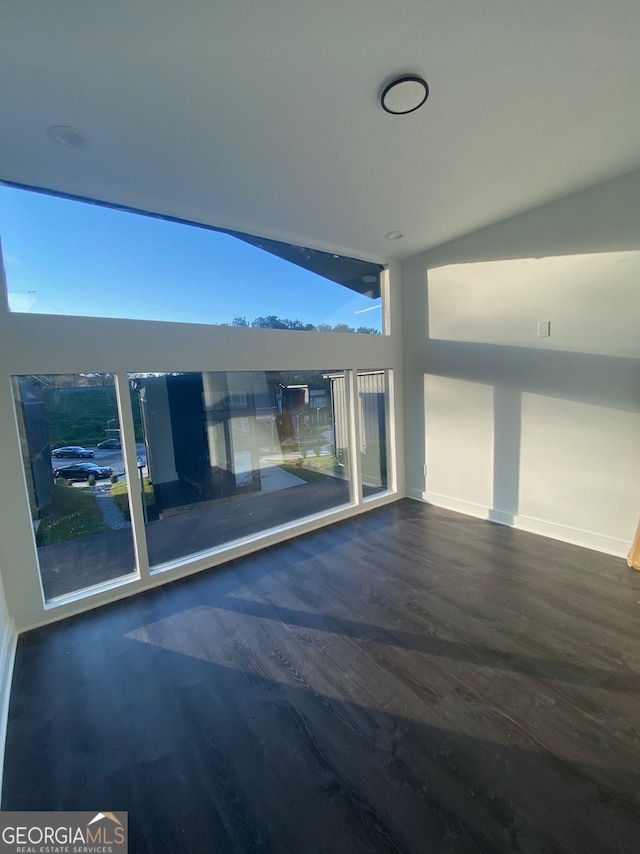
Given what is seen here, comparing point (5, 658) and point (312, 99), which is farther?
point (5, 658)

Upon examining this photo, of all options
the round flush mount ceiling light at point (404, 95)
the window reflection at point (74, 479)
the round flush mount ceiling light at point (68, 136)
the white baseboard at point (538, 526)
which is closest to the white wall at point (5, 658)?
the window reflection at point (74, 479)

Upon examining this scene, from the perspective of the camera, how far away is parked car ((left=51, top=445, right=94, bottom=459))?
7.45ft

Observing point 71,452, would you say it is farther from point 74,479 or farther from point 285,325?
point 285,325

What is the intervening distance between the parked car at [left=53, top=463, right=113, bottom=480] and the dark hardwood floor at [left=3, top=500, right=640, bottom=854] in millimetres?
933

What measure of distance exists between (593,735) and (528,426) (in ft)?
7.47

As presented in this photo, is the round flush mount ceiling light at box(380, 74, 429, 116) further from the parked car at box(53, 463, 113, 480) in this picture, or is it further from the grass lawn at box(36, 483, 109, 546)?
the grass lawn at box(36, 483, 109, 546)

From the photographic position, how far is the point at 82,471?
2377mm

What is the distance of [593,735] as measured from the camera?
1398mm

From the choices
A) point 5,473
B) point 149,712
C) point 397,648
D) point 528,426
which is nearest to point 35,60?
point 5,473

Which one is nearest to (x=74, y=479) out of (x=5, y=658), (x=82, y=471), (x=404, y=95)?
(x=82, y=471)

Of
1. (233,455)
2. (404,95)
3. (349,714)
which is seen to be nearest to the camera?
(349,714)

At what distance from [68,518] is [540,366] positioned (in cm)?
393

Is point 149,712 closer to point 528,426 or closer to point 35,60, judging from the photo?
point 35,60

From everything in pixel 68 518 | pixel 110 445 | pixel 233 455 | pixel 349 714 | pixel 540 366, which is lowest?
pixel 349 714
